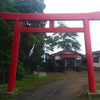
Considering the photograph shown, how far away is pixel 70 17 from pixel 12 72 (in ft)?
13.9

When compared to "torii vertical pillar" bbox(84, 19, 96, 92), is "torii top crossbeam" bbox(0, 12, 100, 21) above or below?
above

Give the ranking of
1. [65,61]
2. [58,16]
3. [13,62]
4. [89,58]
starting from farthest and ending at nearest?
[65,61] < [58,16] < [13,62] < [89,58]

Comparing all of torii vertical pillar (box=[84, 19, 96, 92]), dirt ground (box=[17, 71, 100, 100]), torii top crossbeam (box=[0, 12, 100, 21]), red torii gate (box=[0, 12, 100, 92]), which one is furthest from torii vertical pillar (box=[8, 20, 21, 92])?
torii vertical pillar (box=[84, 19, 96, 92])

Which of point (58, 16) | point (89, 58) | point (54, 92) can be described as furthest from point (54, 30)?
point (54, 92)

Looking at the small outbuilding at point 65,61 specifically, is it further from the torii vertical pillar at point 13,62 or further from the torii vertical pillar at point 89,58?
the torii vertical pillar at point 13,62

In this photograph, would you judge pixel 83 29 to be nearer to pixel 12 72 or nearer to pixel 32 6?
pixel 12 72

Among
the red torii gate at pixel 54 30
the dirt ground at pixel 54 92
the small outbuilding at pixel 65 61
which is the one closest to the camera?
the dirt ground at pixel 54 92

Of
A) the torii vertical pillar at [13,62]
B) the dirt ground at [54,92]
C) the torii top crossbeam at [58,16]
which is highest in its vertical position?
the torii top crossbeam at [58,16]

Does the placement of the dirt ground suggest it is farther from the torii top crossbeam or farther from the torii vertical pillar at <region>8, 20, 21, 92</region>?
the torii top crossbeam

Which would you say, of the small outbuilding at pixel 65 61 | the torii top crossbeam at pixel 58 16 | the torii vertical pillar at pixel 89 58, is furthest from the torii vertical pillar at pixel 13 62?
the small outbuilding at pixel 65 61

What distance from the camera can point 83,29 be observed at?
5.64 metres

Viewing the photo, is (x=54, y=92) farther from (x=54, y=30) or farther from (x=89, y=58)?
(x=54, y=30)

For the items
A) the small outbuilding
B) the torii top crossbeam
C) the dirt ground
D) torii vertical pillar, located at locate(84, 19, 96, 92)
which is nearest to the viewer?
torii vertical pillar, located at locate(84, 19, 96, 92)

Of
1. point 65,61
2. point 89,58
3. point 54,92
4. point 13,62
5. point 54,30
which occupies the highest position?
point 54,30
